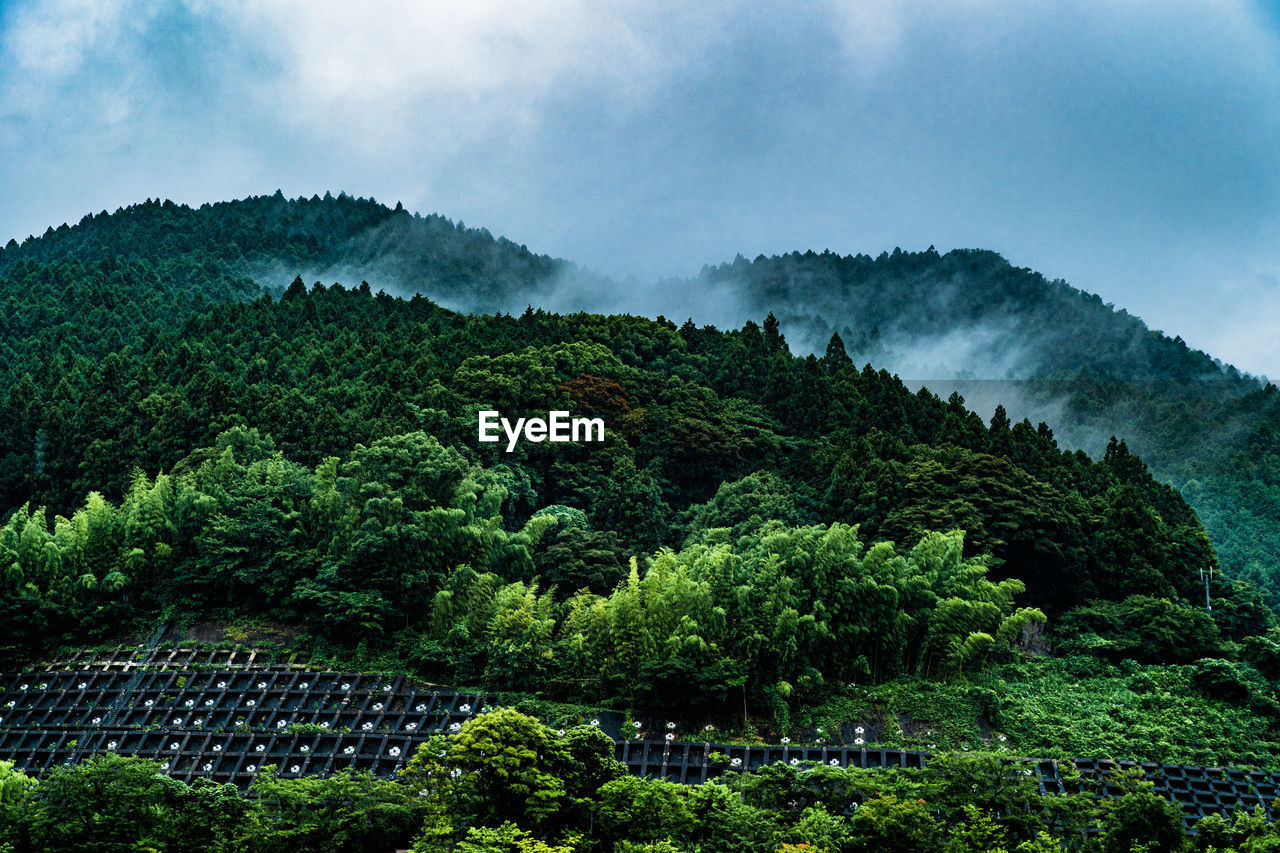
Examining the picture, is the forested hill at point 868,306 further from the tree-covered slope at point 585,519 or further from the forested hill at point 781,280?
the tree-covered slope at point 585,519

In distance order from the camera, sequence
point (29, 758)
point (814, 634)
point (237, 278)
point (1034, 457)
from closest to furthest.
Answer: point (29, 758) < point (814, 634) < point (1034, 457) < point (237, 278)

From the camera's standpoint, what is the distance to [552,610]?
831 inches

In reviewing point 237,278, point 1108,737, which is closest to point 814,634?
point 1108,737

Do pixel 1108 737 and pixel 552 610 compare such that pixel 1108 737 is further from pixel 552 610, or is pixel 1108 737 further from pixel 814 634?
pixel 552 610

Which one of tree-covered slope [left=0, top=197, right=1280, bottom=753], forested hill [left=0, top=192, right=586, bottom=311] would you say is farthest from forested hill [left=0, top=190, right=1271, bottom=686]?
forested hill [left=0, top=192, right=586, bottom=311]

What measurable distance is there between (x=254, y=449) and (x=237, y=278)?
3361 centimetres

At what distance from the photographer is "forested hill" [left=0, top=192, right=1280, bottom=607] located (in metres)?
39.8

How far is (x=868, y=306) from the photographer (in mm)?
64000

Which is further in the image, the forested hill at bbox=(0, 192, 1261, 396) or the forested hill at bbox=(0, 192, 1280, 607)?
the forested hill at bbox=(0, 192, 1261, 396)

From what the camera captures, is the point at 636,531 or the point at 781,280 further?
the point at 781,280

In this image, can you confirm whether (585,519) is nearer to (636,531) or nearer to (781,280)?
(636,531)

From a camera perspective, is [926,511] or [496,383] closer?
[926,511]

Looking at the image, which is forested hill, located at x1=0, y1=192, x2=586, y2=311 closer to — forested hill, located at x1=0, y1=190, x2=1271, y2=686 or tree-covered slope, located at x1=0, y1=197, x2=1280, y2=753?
forested hill, located at x1=0, y1=190, x2=1271, y2=686

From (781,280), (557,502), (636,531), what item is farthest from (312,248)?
(636,531)
